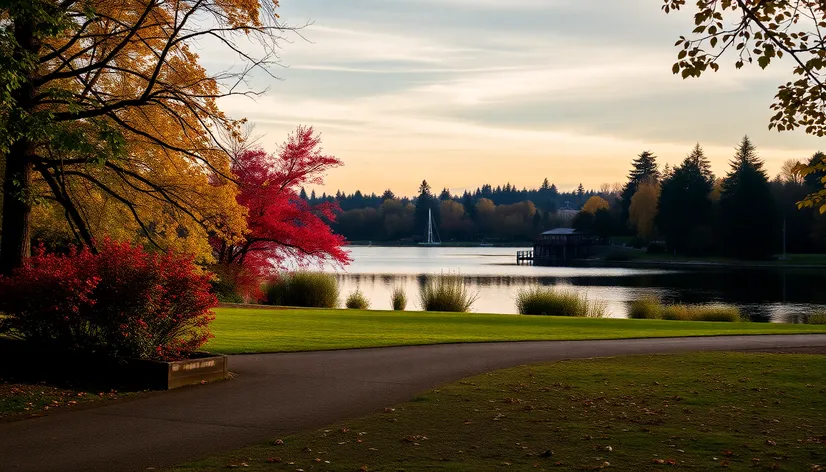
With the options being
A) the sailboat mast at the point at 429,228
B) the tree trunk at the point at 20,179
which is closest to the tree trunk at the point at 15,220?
the tree trunk at the point at 20,179

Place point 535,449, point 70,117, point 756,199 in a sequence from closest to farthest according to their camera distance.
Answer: point 535,449, point 70,117, point 756,199

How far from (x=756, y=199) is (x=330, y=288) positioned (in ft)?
239

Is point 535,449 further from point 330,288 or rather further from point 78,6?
point 330,288

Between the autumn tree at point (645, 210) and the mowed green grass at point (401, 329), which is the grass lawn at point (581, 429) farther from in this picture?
the autumn tree at point (645, 210)

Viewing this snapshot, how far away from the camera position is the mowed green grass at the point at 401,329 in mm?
16156

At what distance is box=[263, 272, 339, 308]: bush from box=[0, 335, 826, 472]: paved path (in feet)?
59.3

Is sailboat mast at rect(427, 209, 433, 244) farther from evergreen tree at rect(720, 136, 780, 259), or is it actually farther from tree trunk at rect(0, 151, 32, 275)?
tree trunk at rect(0, 151, 32, 275)

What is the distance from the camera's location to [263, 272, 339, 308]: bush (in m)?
33.3

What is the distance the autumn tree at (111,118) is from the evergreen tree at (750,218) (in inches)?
3326

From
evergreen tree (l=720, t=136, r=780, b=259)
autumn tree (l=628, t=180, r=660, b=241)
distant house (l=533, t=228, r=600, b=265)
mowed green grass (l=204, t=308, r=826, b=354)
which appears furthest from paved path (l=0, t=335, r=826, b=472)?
distant house (l=533, t=228, r=600, b=265)

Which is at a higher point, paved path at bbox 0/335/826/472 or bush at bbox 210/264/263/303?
bush at bbox 210/264/263/303

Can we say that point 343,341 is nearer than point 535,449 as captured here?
No

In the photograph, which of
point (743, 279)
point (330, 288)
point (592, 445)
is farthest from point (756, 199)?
point (592, 445)

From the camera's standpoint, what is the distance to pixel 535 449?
757cm
